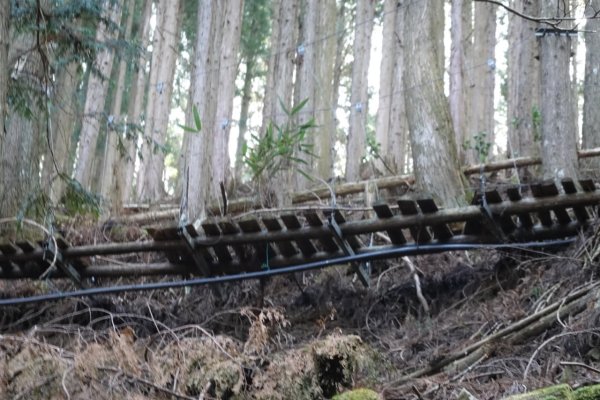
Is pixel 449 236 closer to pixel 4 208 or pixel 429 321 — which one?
pixel 429 321

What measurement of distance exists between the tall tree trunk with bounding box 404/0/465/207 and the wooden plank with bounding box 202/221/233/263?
2.30 meters

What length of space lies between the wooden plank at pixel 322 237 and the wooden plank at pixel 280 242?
307mm

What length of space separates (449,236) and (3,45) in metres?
4.30

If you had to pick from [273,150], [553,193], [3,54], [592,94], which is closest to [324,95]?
[592,94]

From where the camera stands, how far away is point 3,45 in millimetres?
5543

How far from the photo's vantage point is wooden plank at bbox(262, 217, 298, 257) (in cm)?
741

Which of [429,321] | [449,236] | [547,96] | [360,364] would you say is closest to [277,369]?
[360,364]

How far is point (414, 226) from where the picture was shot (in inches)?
280

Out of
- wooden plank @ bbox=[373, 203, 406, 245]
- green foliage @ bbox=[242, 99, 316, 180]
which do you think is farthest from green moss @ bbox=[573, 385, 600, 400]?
green foliage @ bbox=[242, 99, 316, 180]

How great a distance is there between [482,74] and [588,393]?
1821 cm

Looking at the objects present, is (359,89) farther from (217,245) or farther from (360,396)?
(360,396)

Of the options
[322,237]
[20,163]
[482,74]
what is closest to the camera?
[322,237]

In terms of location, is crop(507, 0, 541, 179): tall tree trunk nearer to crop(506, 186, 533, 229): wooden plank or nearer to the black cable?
crop(506, 186, 533, 229): wooden plank

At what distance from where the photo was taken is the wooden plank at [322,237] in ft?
23.6
